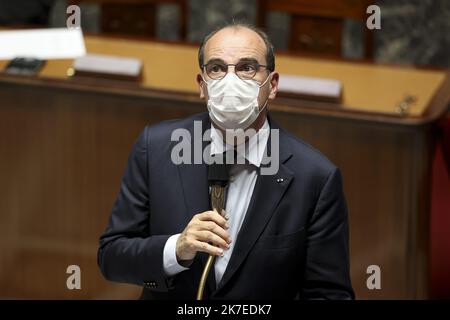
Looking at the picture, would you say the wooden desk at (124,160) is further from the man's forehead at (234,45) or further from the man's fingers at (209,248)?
the man's fingers at (209,248)

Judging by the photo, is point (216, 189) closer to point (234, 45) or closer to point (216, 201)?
point (216, 201)

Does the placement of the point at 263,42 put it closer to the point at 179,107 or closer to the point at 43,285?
the point at 179,107

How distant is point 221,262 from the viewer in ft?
6.98

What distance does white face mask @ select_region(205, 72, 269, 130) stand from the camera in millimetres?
1971

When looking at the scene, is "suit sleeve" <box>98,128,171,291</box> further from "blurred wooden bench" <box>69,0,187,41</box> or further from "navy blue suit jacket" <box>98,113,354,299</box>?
"blurred wooden bench" <box>69,0,187,41</box>

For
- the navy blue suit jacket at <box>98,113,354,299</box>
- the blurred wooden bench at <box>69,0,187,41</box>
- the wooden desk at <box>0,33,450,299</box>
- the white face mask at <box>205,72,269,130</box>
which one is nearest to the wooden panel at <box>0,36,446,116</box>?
the wooden desk at <box>0,33,450,299</box>

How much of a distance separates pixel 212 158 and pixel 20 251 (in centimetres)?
152

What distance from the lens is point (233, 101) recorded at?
6.44ft

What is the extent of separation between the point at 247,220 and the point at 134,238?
0.75ft

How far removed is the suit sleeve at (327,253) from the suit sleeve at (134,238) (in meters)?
0.27

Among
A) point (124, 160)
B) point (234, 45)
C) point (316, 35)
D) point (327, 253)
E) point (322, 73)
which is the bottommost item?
point (327, 253)

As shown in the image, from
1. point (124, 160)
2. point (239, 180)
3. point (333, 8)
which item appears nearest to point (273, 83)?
point (239, 180)

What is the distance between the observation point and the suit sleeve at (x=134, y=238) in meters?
2.06

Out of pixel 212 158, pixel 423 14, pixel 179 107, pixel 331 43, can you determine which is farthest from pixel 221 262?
pixel 423 14
